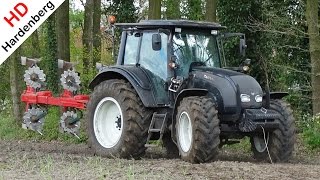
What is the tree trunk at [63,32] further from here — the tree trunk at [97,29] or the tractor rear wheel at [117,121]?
the tractor rear wheel at [117,121]

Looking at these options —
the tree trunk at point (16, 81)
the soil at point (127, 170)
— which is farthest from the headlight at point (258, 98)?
the tree trunk at point (16, 81)

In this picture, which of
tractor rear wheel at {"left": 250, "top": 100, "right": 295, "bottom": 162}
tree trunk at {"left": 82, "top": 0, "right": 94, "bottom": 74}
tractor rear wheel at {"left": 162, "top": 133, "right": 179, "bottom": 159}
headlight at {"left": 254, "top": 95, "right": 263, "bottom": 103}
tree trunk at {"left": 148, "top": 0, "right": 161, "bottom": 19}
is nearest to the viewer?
headlight at {"left": 254, "top": 95, "right": 263, "bottom": 103}

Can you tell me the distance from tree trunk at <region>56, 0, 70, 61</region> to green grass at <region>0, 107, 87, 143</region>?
5.85 ft

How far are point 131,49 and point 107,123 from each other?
4.43ft

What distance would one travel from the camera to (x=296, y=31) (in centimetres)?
1889

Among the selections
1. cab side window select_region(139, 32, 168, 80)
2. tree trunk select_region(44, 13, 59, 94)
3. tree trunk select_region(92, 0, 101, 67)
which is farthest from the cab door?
tree trunk select_region(92, 0, 101, 67)

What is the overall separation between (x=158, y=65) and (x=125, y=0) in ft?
45.1

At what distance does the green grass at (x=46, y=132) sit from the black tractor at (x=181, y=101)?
13.6 ft

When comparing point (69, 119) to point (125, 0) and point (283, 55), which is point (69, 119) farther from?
point (125, 0)

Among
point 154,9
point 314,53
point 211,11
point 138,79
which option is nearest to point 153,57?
point 138,79

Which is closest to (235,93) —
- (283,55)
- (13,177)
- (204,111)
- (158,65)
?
(204,111)

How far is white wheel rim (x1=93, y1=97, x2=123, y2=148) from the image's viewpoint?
11625 mm

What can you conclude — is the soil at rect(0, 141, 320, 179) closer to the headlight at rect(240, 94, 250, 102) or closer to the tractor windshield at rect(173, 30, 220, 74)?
the headlight at rect(240, 94, 250, 102)

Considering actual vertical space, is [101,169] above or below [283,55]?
below
